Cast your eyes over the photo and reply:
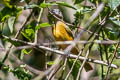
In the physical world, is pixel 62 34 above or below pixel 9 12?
below

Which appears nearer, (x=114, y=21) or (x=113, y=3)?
(x=113, y=3)

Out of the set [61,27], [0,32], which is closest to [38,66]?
[61,27]

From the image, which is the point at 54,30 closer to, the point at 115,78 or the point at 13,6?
the point at 115,78

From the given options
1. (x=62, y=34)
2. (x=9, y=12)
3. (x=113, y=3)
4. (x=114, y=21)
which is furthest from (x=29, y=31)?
(x=62, y=34)

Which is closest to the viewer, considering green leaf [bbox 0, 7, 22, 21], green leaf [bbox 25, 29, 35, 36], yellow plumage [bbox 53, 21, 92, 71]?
green leaf [bbox 0, 7, 22, 21]

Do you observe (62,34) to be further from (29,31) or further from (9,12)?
(9,12)

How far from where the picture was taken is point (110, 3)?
1.44 m

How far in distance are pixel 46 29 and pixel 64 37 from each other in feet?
2.80

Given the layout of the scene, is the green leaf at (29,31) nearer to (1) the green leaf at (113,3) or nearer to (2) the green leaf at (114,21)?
(2) the green leaf at (114,21)

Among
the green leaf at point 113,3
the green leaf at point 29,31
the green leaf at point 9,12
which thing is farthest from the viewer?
the green leaf at point 29,31

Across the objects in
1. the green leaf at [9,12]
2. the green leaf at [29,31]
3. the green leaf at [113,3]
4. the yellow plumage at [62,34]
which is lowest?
the yellow plumage at [62,34]

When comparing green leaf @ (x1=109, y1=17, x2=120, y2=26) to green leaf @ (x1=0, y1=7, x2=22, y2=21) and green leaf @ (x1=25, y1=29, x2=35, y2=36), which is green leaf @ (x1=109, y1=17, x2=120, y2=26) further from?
green leaf @ (x1=25, y1=29, x2=35, y2=36)

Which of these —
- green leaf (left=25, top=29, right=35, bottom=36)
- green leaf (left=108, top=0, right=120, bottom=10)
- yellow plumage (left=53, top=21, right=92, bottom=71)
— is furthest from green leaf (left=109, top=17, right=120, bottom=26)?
yellow plumage (left=53, top=21, right=92, bottom=71)

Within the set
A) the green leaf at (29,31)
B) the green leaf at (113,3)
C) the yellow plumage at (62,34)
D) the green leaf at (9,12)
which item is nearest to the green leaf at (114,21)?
the green leaf at (113,3)
